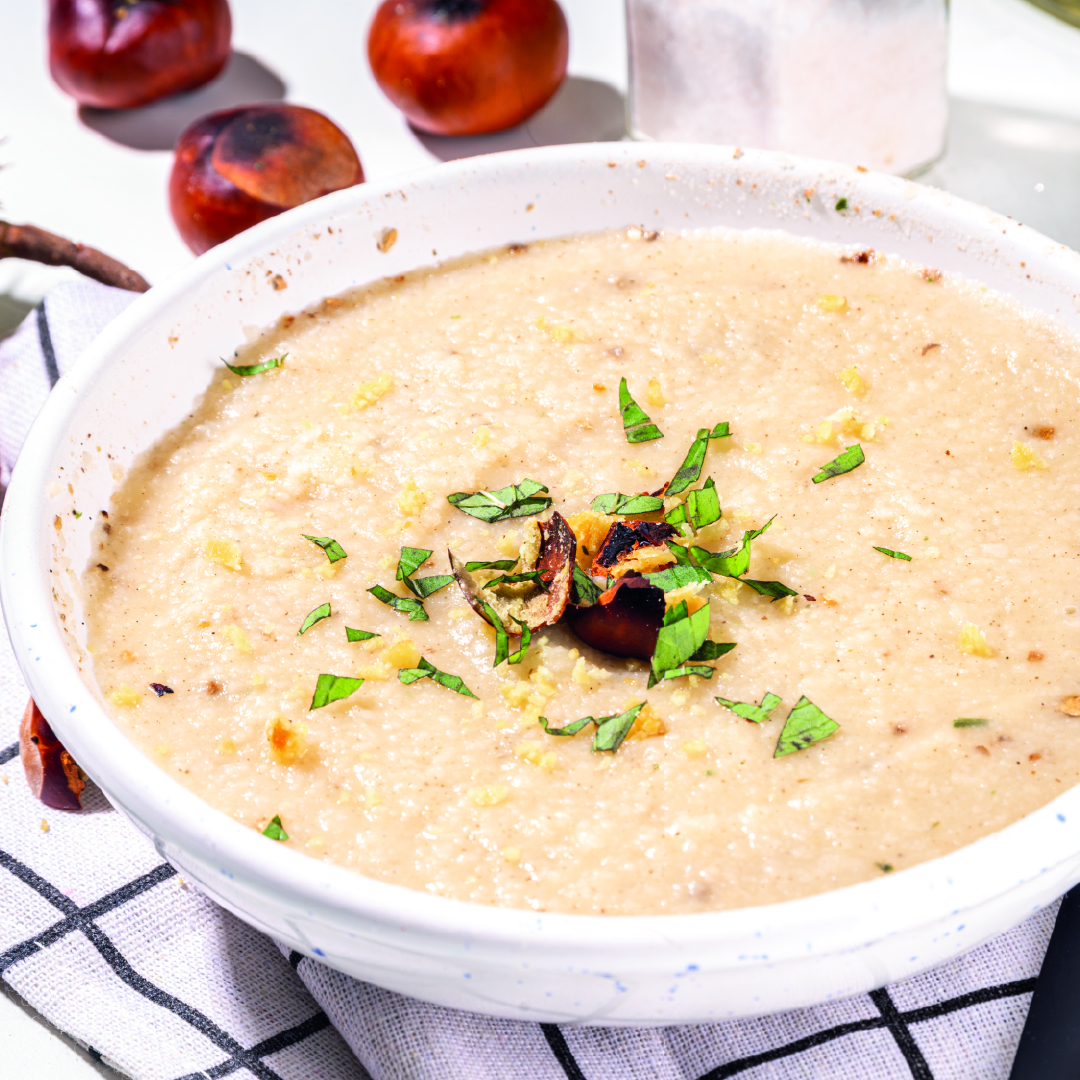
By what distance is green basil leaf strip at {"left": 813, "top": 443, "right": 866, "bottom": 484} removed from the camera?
1690mm

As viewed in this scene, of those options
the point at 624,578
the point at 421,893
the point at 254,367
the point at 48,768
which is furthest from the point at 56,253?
the point at 421,893

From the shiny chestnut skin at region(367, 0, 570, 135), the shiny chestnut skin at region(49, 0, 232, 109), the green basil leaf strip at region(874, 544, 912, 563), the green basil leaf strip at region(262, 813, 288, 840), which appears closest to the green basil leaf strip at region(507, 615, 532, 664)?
the green basil leaf strip at region(262, 813, 288, 840)

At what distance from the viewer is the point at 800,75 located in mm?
2494

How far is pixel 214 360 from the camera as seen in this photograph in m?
1.96

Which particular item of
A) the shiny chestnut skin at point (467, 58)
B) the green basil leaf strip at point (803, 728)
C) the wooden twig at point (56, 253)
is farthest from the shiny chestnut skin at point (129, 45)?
the green basil leaf strip at point (803, 728)

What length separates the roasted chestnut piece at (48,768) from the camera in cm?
171

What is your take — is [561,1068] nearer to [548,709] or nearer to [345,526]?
[548,709]

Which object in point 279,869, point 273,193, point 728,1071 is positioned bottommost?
point 728,1071

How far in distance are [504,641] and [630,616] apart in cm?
15

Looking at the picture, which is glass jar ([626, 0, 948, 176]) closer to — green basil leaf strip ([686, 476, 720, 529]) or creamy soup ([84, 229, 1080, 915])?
creamy soup ([84, 229, 1080, 915])

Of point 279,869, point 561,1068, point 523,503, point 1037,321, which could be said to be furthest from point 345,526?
point 1037,321

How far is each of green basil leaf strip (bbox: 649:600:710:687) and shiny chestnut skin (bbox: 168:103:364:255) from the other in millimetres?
1434

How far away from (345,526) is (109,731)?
0.46 m

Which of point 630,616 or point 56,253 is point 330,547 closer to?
point 630,616
